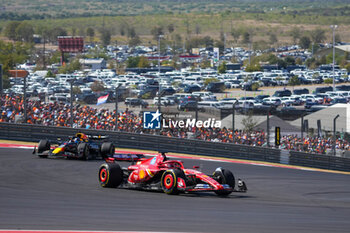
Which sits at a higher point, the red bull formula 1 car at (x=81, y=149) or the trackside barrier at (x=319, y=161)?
the red bull formula 1 car at (x=81, y=149)

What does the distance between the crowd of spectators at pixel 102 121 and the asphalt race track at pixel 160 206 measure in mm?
6339

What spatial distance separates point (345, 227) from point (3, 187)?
7446mm

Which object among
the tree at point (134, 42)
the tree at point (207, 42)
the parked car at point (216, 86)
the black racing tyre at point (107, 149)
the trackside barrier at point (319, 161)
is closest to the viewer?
the black racing tyre at point (107, 149)

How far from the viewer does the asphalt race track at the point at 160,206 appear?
9.32m

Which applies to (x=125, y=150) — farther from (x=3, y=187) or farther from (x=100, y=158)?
(x=3, y=187)

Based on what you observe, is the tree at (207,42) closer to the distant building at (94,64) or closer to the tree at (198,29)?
the tree at (198,29)

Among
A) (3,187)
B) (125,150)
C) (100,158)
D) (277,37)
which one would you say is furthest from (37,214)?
(277,37)

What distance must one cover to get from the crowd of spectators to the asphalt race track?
6339mm

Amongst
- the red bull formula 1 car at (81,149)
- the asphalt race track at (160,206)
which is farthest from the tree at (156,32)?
the asphalt race track at (160,206)

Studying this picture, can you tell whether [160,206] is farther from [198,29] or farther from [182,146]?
[198,29]

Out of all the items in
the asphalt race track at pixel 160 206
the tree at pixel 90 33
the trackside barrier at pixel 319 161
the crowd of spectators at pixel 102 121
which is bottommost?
the asphalt race track at pixel 160 206

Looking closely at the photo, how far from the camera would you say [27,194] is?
12.3 metres

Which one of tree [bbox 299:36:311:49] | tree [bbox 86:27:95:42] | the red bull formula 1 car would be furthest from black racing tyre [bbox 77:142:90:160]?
tree [bbox 86:27:95:42]

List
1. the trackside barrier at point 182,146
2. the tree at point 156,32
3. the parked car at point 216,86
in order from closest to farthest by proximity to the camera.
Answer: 1. the trackside barrier at point 182,146
2. the parked car at point 216,86
3. the tree at point 156,32
